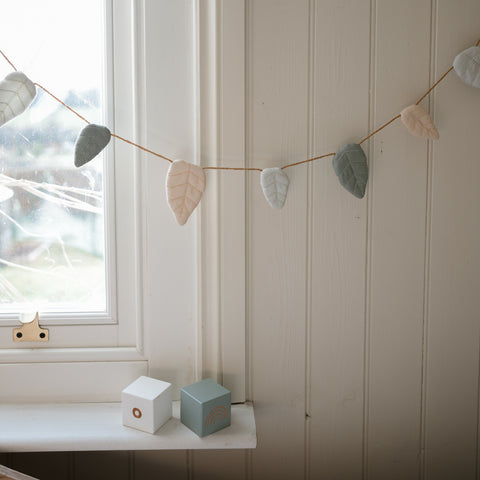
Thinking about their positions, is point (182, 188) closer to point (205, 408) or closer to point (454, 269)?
point (205, 408)

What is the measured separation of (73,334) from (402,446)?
0.91 m

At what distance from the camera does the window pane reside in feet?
3.22

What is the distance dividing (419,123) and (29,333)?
3.51 feet

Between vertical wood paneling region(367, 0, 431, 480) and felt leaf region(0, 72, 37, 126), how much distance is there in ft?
2.61

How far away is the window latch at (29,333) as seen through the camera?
3.33 feet

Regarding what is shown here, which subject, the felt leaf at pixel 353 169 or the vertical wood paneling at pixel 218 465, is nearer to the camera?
the felt leaf at pixel 353 169

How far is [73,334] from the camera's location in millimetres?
1031

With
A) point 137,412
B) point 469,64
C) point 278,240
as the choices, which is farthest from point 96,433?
point 469,64

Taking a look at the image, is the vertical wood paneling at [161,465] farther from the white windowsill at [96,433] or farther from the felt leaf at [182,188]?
the felt leaf at [182,188]

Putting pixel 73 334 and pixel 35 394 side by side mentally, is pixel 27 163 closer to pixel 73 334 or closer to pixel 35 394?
pixel 73 334

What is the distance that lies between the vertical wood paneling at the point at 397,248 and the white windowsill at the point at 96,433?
370 millimetres

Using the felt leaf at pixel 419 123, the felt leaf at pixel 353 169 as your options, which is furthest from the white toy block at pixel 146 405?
the felt leaf at pixel 419 123

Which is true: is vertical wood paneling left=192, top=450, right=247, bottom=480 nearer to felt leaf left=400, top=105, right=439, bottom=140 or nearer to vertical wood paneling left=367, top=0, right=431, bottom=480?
vertical wood paneling left=367, top=0, right=431, bottom=480

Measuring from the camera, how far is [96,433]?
89 cm
